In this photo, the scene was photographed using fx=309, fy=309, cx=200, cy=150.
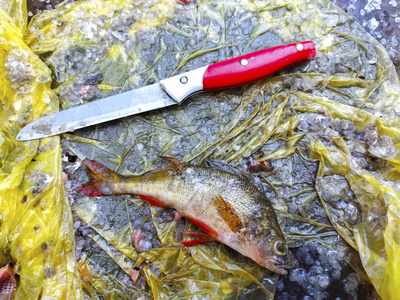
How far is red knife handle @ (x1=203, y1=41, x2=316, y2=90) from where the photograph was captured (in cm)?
194

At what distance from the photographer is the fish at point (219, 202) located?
1.65 m

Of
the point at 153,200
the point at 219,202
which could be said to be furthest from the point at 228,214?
the point at 153,200

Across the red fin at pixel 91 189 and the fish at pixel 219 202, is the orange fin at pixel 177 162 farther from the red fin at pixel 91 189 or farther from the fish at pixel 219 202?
the red fin at pixel 91 189

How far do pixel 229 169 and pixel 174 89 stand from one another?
0.62m

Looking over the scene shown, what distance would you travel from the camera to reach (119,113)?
6.53 ft

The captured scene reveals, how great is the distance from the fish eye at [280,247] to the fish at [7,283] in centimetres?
148

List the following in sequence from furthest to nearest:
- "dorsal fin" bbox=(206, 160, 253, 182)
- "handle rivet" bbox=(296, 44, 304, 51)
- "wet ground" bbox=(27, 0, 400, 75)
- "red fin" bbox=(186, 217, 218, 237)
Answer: "wet ground" bbox=(27, 0, 400, 75)
"handle rivet" bbox=(296, 44, 304, 51)
"dorsal fin" bbox=(206, 160, 253, 182)
"red fin" bbox=(186, 217, 218, 237)

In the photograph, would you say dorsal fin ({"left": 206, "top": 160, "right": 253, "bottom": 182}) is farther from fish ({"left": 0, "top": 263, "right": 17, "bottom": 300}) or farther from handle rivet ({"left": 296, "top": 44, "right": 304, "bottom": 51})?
fish ({"left": 0, "top": 263, "right": 17, "bottom": 300})

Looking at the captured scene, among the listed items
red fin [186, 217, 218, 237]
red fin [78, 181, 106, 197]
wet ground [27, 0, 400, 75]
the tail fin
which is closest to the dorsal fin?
red fin [186, 217, 218, 237]

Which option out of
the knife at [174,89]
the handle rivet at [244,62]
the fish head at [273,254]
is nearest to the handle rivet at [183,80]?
the knife at [174,89]

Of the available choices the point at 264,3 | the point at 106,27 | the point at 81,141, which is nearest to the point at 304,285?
the point at 81,141

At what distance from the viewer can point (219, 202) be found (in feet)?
5.66

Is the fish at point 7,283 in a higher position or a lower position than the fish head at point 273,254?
lower

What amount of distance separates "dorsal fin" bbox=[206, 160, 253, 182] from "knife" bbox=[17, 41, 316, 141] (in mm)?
461
